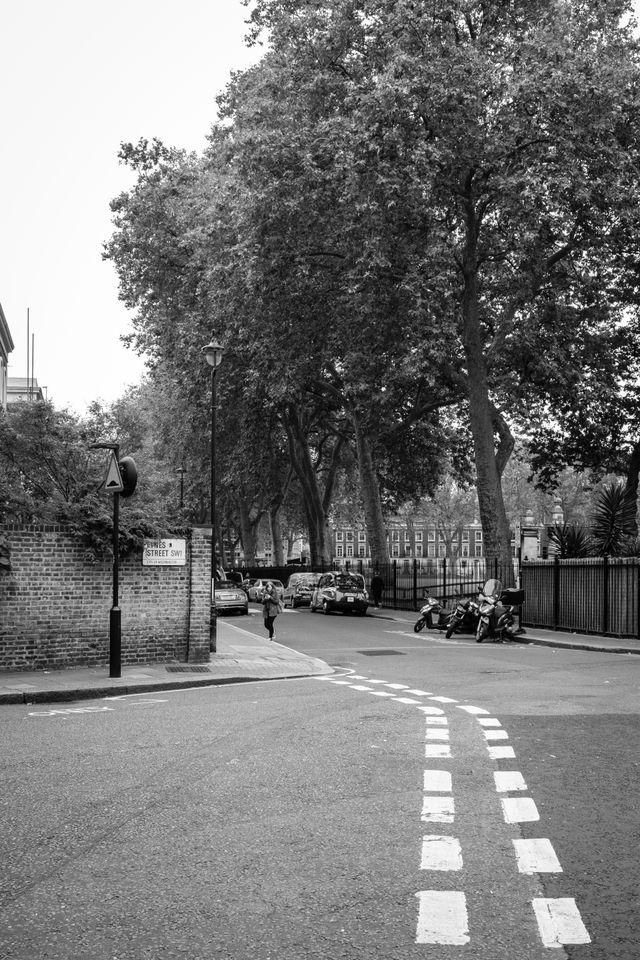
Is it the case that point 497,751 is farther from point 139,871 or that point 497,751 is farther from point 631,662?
point 631,662

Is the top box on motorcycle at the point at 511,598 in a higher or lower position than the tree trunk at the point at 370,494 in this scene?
lower

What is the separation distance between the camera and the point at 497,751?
9594 mm

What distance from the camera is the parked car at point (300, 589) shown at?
52438 mm

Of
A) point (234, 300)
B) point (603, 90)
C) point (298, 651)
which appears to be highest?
point (603, 90)

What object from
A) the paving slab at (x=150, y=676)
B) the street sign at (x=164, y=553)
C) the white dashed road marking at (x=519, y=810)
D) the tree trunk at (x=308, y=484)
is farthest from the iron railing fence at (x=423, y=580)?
the white dashed road marking at (x=519, y=810)

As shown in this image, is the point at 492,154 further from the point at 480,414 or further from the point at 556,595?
the point at 556,595

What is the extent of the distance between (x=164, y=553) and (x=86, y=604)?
1.77 metres

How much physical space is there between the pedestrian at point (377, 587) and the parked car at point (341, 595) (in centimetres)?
225

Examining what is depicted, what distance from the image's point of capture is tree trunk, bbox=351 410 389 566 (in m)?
48.1

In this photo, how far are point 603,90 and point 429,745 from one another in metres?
24.2

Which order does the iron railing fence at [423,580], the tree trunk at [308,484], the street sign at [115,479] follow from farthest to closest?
the tree trunk at [308,484] < the iron railing fence at [423,580] < the street sign at [115,479]

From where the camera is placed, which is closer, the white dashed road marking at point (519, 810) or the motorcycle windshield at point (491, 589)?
the white dashed road marking at point (519, 810)

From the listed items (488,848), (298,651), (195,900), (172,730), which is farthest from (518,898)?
(298,651)

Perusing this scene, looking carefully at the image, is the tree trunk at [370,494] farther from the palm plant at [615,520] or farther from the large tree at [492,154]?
the palm plant at [615,520]
